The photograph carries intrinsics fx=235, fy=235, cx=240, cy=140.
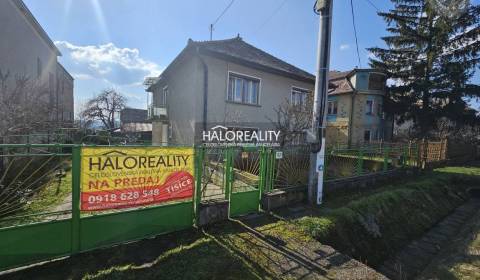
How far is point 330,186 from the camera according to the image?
709 cm

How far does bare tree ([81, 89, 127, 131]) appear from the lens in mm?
32419

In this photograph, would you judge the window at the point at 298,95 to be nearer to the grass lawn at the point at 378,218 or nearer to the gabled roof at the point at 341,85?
the gabled roof at the point at 341,85

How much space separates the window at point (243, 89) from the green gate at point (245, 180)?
19.4 feet

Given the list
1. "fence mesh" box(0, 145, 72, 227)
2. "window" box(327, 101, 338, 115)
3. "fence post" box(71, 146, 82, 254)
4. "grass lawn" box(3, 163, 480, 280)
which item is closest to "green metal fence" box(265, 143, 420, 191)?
"grass lawn" box(3, 163, 480, 280)

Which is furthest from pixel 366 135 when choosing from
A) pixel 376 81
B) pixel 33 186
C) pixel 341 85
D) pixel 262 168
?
pixel 33 186

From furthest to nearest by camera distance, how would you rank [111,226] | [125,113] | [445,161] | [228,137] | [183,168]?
1. [125,113]
2. [445,161]
3. [228,137]
4. [183,168]
5. [111,226]

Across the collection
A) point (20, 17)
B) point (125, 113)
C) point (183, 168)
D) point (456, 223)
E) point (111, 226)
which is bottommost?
point (456, 223)

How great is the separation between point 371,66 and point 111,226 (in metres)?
24.1

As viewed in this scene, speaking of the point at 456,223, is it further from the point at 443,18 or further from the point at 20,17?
the point at 20,17

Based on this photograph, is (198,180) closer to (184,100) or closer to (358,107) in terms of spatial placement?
(184,100)

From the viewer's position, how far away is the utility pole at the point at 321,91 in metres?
5.93

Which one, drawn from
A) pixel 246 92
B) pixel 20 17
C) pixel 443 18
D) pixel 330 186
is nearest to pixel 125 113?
pixel 20 17

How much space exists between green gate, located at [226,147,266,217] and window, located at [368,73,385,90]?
18.8 metres

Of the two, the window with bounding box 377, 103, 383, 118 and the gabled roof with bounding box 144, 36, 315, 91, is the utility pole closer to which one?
the gabled roof with bounding box 144, 36, 315, 91
